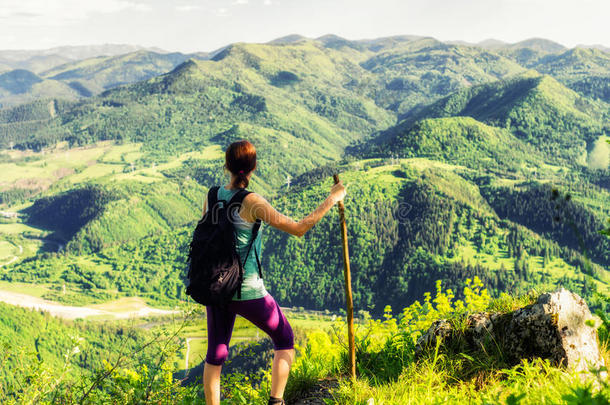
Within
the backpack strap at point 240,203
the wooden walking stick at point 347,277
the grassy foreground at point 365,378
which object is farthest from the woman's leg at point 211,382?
the wooden walking stick at point 347,277

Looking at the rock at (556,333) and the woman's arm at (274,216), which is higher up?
the woman's arm at (274,216)

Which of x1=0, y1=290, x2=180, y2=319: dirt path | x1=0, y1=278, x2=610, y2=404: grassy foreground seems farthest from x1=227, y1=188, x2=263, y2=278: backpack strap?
x1=0, y1=290, x2=180, y2=319: dirt path

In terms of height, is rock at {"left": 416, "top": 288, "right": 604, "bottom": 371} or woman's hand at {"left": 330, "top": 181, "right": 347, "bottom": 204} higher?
woman's hand at {"left": 330, "top": 181, "right": 347, "bottom": 204}

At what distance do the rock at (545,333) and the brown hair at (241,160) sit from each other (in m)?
4.07

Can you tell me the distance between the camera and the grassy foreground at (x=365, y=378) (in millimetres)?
5188

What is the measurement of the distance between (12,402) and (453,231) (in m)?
189

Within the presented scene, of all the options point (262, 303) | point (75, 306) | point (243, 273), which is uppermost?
point (243, 273)

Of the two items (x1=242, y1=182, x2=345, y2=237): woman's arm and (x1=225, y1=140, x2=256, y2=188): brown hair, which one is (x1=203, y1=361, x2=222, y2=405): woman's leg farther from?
(x1=225, y1=140, x2=256, y2=188): brown hair

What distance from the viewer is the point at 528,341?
597cm

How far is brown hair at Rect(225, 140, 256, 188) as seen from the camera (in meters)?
4.79

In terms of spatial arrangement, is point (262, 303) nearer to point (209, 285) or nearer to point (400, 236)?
point (209, 285)

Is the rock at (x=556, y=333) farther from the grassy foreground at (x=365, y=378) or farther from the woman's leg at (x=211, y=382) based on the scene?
the woman's leg at (x=211, y=382)

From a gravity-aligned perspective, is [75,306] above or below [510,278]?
below

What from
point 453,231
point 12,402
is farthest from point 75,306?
point 12,402
